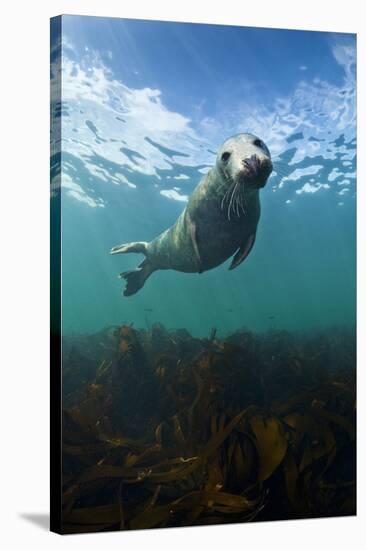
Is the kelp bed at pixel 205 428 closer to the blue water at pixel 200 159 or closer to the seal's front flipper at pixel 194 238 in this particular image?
the blue water at pixel 200 159

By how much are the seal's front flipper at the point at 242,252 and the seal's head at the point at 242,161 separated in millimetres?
392

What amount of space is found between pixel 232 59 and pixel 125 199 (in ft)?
4.79

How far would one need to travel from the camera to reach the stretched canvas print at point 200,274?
10.6 metres

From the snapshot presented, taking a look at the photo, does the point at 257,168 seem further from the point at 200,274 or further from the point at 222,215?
the point at 200,274

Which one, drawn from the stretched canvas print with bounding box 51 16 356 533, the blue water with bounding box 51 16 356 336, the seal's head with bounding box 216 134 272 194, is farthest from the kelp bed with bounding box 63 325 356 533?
the seal's head with bounding box 216 134 272 194

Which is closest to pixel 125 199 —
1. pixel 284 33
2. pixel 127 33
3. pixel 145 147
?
pixel 145 147

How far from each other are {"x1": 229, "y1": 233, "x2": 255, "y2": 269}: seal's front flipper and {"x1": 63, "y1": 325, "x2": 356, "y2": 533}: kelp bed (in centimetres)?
56

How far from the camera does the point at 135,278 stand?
10.8m

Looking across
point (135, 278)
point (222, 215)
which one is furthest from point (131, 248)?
point (222, 215)

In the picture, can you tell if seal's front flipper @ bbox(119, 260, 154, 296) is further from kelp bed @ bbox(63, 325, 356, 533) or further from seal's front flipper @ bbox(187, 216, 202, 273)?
seal's front flipper @ bbox(187, 216, 202, 273)

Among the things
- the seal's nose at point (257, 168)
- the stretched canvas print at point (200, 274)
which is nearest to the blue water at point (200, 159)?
the stretched canvas print at point (200, 274)

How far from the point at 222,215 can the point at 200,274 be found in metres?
0.49

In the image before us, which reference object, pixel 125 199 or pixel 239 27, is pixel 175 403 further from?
pixel 239 27

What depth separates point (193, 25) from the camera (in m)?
11.1
